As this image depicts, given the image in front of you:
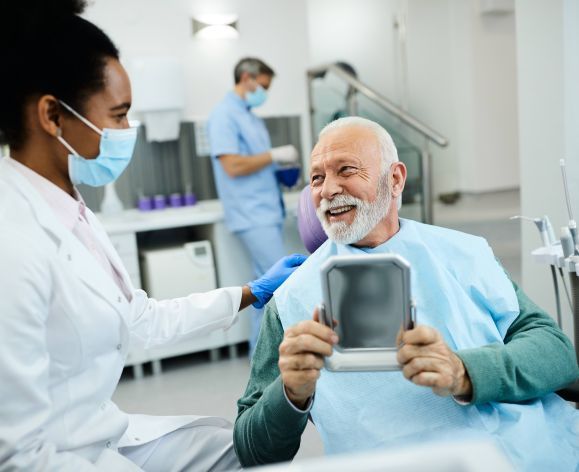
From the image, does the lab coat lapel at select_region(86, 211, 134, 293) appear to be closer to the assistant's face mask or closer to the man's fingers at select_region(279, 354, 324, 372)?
the assistant's face mask

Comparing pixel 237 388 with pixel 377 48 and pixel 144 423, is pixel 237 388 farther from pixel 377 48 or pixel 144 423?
pixel 377 48

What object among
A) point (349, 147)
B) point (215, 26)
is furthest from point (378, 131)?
point (215, 26)

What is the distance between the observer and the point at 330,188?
1.44 metres

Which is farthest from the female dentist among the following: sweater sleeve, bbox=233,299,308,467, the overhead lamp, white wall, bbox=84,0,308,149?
the overhead lamp

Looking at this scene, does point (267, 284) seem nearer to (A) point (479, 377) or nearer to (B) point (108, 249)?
(B) point (108, 249)

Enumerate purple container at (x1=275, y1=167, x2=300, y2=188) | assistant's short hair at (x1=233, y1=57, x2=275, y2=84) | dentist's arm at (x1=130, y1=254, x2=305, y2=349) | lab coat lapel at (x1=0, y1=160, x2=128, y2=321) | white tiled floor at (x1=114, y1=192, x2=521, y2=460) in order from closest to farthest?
1. lab coat lapel at (x1=0, y1=160, x2=128, y2=321)
2. dentist's arm at (x1=130, y1=254, x2=305, y2=349)
3. white tiled floor at (x1=114, y1=192, x2=521, y2=460)
4. assistant's short hair at (x1=233, y1=57, x2=275, y2=84)
5. purple container at (x1=275, y1=167, x2=300, y2=188)

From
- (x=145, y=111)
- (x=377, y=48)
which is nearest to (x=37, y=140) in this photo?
(x=145, y=111)

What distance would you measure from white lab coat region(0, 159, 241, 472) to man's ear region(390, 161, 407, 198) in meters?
0.67

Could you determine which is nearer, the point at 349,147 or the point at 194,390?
the point at 349,147

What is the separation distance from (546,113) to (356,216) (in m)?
1.48

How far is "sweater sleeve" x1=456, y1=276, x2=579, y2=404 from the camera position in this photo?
45.8 inches

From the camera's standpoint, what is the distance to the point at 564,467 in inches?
47.1

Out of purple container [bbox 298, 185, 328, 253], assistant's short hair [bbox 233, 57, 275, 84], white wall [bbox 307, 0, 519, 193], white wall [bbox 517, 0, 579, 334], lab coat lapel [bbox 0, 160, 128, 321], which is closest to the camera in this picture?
lab coat lapel [bbox 0, 160, 128, 321]

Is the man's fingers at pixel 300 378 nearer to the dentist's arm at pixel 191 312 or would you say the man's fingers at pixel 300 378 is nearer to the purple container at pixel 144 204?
the dentist's arm at pixel 191 312
